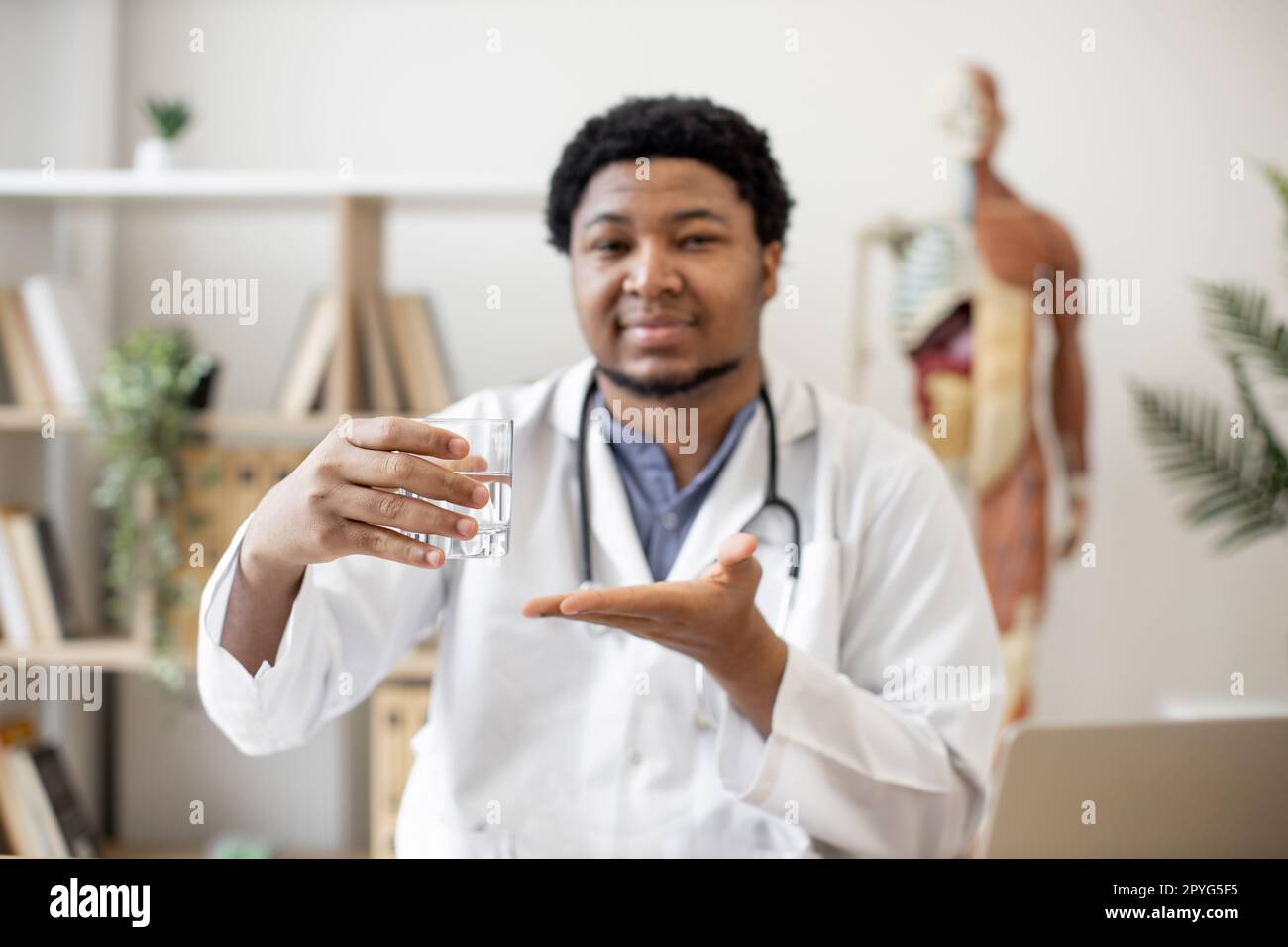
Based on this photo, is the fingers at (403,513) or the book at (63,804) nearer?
the fingers at (403,513)

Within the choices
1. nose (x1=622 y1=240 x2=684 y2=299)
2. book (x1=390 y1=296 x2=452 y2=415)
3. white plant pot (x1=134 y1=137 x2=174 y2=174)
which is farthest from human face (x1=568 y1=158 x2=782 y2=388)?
white plant pot (x1=134 y1=137 x2=174 y2=174)

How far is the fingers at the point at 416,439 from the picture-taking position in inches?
25.9

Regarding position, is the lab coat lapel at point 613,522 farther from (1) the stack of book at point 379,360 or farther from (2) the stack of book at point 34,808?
(2) the stack of book at point 34,808

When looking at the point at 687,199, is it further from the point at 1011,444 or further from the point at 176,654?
the point at 176,654

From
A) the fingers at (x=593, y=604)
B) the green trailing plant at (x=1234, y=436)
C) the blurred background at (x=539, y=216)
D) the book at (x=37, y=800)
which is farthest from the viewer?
the blurred background at (x=539, y=216)

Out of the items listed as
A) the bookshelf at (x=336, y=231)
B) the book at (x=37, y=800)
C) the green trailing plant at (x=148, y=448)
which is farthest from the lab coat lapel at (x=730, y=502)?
the book at (x=37, y=800)

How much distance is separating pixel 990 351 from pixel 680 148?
0.91m

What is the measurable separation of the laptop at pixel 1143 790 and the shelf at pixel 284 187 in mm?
1312

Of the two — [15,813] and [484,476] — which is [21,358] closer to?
[15,813]

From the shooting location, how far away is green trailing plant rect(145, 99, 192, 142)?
191 centimetres

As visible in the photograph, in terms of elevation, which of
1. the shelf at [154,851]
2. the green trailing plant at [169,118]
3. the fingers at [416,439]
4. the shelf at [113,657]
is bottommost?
the shelf at [154,851]

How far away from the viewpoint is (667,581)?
0.83 meters

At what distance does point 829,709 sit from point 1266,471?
42.0 inches
